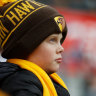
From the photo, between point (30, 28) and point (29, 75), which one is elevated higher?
point (30, 28)

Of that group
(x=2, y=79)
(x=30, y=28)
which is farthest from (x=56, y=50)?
(x=2, y=79)

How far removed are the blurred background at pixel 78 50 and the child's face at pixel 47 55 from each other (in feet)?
10.8

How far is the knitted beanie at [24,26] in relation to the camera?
1.29 meters

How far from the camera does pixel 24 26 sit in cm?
129

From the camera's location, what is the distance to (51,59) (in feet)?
4.28

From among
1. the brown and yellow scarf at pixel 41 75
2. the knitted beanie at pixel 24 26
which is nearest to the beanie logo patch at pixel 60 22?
the knitted beanie at pixel 24 26

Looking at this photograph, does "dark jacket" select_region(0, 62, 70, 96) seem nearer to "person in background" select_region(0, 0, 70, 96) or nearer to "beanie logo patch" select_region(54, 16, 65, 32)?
"person in background" select_region(0, 0, 70, 96)

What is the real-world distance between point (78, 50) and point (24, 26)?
12.2 ft

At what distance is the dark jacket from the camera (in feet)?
3.74

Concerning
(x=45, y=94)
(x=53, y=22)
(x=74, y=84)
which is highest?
(x=53, y=22)

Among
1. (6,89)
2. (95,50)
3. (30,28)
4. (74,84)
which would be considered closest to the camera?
(6,89)

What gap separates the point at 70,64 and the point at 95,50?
62cm

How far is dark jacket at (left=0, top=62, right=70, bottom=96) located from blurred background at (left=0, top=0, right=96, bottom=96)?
338cm

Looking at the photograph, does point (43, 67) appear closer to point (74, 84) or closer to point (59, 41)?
point (59, 41)
